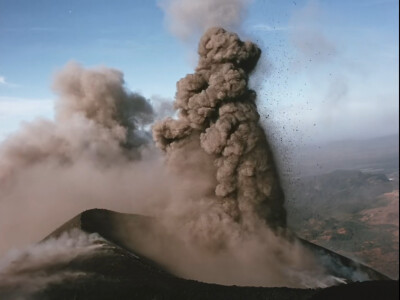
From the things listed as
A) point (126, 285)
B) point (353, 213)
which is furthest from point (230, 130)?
point (126, 285)

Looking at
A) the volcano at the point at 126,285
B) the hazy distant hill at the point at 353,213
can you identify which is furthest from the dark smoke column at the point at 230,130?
the volcano at the point at 126,285

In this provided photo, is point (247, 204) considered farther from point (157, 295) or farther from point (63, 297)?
point (63, 297)

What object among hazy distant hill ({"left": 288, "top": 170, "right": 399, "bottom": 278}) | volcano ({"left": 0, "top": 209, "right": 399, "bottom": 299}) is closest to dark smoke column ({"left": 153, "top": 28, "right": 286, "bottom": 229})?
hazy distant hill ({"left": 288, "top": 170, "right": 399, "bottom": 278})

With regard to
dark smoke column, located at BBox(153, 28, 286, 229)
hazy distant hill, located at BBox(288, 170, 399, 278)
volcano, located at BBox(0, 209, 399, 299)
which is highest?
dark smoke column, located at BBox(153, 28, 286, 229)

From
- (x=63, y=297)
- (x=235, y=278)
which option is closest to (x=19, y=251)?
(x=63, y=297)

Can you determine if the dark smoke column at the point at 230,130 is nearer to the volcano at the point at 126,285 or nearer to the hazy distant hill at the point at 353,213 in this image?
the hazy distant hill at the point at 353,213

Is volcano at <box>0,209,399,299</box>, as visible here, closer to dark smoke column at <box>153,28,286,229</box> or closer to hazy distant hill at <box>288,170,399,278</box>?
hazy distant hill at <box>288,170,399,278</box>

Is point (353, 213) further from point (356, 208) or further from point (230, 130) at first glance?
point (230, 130)

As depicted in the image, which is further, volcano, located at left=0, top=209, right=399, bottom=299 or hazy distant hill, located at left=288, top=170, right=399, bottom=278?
volcano, located at left=0, top=209, right=399, bottom=299

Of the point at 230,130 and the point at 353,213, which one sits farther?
the point at 230,130

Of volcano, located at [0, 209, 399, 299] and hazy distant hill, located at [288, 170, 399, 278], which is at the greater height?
hazy distant hill, located at [288, 170, 399, 278]
